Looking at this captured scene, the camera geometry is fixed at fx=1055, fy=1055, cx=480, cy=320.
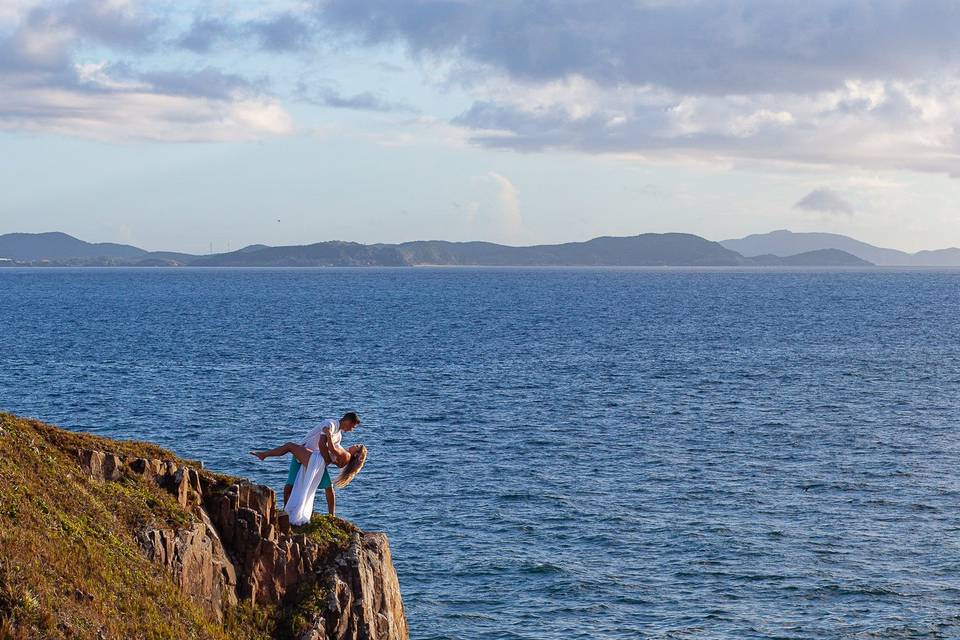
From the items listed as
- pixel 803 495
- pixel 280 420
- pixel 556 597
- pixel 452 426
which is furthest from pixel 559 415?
pixel 556 597

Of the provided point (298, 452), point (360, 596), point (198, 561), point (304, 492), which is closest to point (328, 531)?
point (304, 492)

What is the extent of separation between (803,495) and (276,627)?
1467 inches

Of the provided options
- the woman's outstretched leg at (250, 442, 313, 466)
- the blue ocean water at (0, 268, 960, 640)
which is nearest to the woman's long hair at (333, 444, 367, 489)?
the woman's outstretched leg at (250, 442, 313, 466)

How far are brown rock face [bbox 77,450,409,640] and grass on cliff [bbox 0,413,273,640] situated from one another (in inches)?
16.1

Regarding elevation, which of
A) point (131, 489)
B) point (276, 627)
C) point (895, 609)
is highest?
point (131, 489)

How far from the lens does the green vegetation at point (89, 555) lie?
18.5 metres

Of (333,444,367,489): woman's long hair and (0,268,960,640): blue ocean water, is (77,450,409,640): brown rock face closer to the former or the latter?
(333,444,367,489): woman's long hair

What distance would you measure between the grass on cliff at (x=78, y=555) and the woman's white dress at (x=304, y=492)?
2.31 metres

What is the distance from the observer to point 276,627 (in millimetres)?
22953

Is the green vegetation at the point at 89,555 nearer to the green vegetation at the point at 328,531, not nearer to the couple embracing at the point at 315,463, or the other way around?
the green vegetation at the point at 328,531

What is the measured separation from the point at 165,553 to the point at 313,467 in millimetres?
3684

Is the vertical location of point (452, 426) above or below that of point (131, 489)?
below

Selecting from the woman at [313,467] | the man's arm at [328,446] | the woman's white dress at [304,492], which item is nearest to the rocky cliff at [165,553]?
the woman's white dress at [304,492]

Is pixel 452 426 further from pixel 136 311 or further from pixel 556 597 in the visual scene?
pixel 136 311
